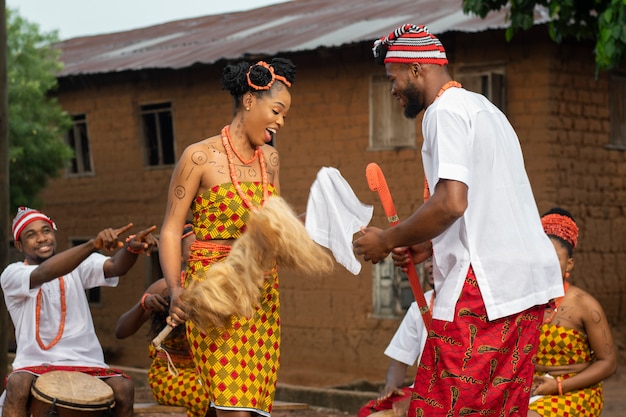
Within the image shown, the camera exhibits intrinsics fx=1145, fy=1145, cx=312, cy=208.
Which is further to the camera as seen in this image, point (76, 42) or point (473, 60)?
point (76, 42)

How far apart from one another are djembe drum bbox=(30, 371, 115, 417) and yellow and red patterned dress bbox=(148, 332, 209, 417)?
37cm

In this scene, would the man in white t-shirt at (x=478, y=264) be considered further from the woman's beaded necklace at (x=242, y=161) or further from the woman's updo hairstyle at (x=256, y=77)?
the woman's updo hairstyle at (x=256, y=77)

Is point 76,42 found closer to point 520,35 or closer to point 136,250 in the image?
point 520,35

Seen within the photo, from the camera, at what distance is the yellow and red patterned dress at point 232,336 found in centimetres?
479

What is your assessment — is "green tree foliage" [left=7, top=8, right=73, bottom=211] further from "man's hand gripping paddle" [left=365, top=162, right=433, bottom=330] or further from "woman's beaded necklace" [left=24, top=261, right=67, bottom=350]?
"man's hand gripping paddle" [left=365, top=162, right=433, bottom=330]

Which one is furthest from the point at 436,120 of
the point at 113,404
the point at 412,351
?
the point at 113,404

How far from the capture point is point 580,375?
5703mm

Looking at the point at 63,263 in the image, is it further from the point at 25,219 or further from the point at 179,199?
the point at 179,199

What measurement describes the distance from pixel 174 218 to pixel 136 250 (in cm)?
89

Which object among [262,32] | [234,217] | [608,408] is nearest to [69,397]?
[234,217]

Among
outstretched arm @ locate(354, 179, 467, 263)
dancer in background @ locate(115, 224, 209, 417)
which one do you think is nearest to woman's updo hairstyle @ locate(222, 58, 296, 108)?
outstretched arm @ locate(354, 179, 467, 263)

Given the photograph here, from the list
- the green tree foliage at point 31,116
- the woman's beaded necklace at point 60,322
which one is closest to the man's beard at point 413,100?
the woman's beaded necklace at point 60,322

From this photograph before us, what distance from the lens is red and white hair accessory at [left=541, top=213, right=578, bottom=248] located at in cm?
588

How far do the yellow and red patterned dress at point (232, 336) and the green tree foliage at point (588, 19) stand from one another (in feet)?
18.4
